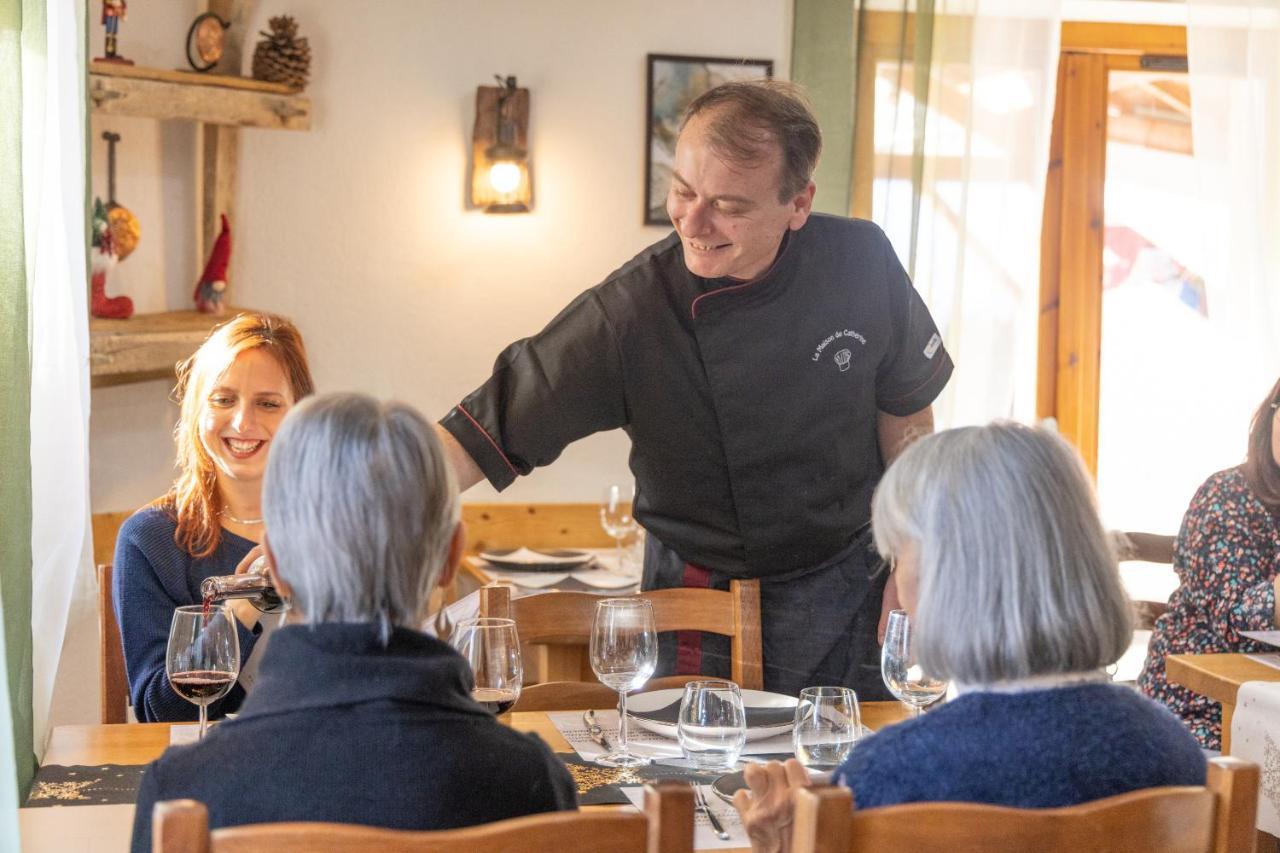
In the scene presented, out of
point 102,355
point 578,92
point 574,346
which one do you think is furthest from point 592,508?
point 574,346

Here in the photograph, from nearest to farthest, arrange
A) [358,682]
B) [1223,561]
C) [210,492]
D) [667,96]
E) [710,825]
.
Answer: [358,682] → [710,825] → [210,492] → [1223,561] → [667,96]

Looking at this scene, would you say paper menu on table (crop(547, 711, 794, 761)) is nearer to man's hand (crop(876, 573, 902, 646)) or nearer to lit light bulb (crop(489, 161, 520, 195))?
man's hand (crop(876, 573, 902, 646))

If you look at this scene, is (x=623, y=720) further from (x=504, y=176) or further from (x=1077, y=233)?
(x=1077, y=233)

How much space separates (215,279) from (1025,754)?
2.76 m

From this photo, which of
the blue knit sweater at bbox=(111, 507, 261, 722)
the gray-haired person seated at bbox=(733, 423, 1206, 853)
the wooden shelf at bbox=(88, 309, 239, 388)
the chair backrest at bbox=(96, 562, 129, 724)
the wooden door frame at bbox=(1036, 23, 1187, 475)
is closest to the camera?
the gray-haired person seated at bbox=(733, 423, 1206, 853)

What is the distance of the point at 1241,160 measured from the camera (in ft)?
13.0

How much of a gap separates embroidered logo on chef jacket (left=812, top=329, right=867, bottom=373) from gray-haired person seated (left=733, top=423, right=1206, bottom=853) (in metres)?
1.05

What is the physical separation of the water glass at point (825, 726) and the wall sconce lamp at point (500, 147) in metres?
2.55

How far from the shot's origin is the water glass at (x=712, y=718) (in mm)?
1694

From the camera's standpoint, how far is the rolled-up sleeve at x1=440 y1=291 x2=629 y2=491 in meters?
2.29

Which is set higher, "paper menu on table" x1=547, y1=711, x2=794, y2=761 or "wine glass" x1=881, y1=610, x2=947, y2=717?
"wine glass" x1=881, y1=610, x2=947, y2=717

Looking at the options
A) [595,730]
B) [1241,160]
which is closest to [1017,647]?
[595,730]

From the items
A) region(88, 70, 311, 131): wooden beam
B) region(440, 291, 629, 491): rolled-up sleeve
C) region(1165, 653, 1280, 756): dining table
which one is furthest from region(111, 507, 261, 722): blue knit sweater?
region(1165, 653, 1280, 756): dining table

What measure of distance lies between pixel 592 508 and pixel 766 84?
2027mm
